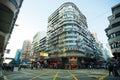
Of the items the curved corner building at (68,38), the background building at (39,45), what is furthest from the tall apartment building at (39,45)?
the curved corner building at (68,38)

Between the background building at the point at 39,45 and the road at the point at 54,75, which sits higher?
the background building at the point at 39,45

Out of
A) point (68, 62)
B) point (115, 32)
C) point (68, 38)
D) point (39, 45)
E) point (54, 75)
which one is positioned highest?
point (39, 45)

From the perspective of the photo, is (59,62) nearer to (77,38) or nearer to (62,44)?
(62,44)

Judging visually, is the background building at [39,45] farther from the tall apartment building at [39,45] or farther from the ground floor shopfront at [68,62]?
the ground floor shopfront at [68,62]

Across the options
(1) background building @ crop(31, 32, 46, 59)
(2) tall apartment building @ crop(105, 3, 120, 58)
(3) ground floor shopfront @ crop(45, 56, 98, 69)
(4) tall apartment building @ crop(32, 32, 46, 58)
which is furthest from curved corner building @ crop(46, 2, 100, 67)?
(2) tall apartment building @ crop(105, 3, 120, 58)

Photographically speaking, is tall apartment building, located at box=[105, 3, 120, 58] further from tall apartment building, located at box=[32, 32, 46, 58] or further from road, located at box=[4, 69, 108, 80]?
tall apartment building, located at box=[32, 32, 46, 58]

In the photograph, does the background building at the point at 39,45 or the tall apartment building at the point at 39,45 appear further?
the tall apartment building at the point at 39,45

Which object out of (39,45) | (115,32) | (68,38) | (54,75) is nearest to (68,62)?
(68,38)

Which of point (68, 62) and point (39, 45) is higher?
point (39, 45)

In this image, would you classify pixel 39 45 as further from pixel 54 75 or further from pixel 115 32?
pixel 54 75

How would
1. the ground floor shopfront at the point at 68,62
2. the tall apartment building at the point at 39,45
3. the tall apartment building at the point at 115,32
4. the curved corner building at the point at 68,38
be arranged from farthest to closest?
the tall apartment building at the point at 39,45 < the curved corner building at the point at 68,38 < the ground floor shopfront at the point at 68,62 < the tall apartment building at the point at 115,32

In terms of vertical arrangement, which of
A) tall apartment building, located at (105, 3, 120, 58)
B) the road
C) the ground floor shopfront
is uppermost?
tall apartment building, located at (105, 3, 120, 58)

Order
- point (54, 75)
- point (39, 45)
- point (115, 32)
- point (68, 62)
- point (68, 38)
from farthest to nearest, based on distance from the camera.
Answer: point (39, 45) → point (68, 38) → point (68, 62) → point (115, 32) → point (54, 75)

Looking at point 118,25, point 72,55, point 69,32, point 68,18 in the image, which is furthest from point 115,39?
point 68,18
